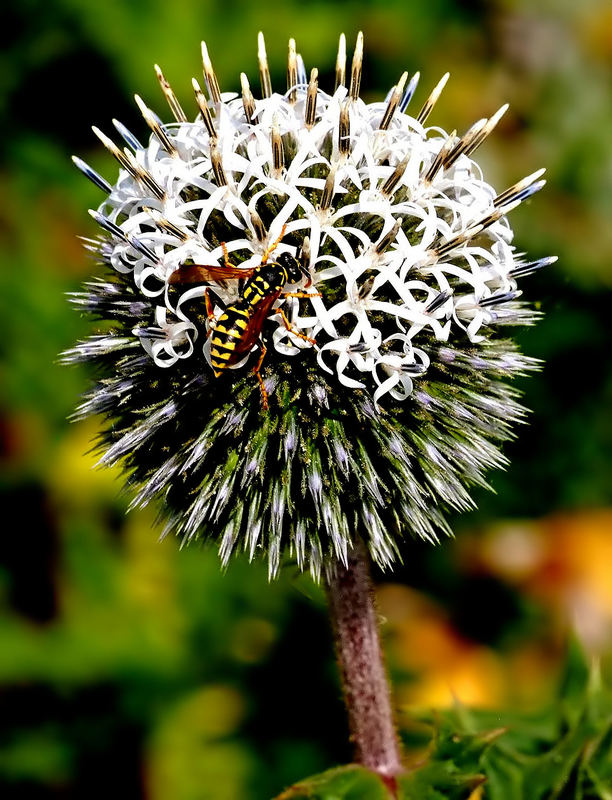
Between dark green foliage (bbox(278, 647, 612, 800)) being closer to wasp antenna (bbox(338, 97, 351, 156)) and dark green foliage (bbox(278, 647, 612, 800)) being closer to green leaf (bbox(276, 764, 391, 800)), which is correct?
green leaf (bbox(276, 764, 391, 800))

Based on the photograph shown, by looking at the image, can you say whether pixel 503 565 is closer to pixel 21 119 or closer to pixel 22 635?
pixel 22 635

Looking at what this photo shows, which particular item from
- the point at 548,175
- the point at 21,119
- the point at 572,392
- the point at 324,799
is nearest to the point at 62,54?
the point at 21,119

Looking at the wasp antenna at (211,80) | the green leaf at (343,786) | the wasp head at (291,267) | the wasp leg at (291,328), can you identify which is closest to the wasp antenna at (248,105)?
the wasp antenna at (211,80)

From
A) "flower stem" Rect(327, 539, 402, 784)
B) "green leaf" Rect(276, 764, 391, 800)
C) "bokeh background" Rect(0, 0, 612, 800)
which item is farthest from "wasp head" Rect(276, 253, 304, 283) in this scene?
"bokeh background" Rect(0, 0, 612, 800)

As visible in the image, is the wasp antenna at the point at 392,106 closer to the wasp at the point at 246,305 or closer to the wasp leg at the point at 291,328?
the wasp at the point at 246,305

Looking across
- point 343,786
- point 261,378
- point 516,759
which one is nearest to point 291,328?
point 261,378

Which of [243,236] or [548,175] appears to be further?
[548,175]

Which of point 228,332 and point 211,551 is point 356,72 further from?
point 211,551
